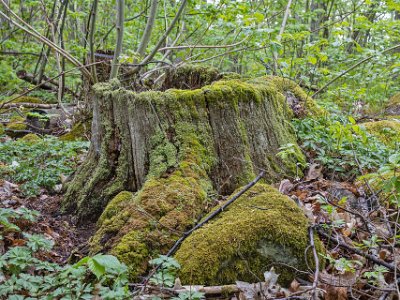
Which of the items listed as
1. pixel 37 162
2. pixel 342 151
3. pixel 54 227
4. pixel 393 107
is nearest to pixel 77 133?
pixel 37 162

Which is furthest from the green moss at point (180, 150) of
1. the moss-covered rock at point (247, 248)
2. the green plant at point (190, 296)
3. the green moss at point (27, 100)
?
the green moss at point (27, 100)

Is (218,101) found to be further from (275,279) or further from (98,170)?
(275,279)

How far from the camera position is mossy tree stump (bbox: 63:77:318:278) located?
3373 mm

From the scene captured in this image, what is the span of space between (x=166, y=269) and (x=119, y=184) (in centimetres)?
149

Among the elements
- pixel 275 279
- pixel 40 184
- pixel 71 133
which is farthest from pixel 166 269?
pixel 71 133

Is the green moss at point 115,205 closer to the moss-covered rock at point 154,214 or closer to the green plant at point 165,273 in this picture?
the moss-covered rock at point 154,214

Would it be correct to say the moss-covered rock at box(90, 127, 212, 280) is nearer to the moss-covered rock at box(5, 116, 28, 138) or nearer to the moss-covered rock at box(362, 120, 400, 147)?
the moss-covered rock at box(362, 120, 400, 147)

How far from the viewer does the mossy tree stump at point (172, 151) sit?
133 inches

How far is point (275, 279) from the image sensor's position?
2557 mm

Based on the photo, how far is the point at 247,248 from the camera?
267 cm

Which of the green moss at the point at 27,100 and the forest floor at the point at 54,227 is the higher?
the green moss at the point at 27,100

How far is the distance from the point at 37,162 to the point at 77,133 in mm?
1921

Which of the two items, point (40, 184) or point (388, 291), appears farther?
point (40, 184)

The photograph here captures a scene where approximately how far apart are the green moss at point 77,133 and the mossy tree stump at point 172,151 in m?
2.59
